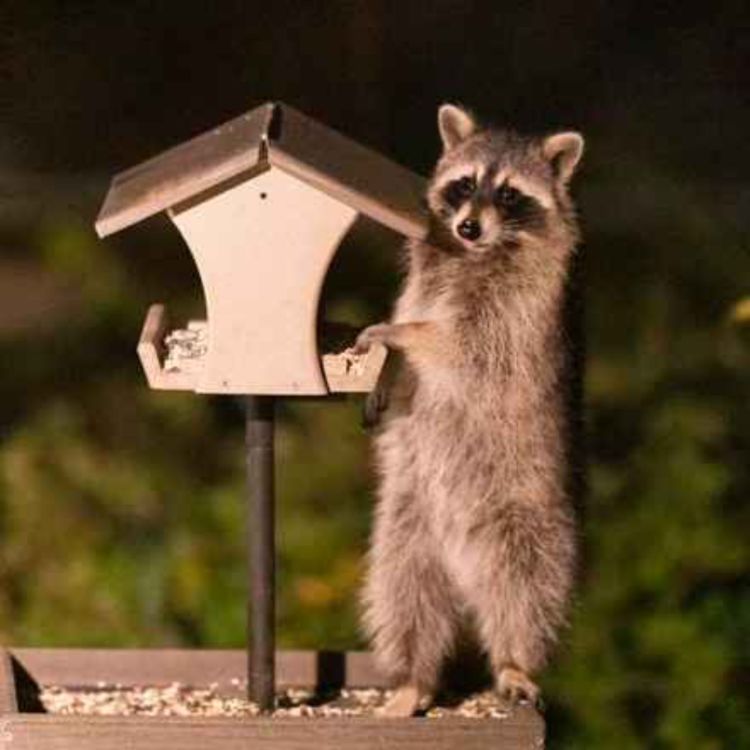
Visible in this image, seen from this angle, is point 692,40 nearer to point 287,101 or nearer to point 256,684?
point 287,101

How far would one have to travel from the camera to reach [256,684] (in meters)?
3.33

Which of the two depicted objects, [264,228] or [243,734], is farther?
[264,228]

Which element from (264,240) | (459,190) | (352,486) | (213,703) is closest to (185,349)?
(264,240)

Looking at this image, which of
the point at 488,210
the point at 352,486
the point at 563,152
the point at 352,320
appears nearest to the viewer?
the point at 488,210

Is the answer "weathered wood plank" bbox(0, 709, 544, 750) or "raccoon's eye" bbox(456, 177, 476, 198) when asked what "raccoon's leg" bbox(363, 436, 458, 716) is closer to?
"weathered wood plank" bbox(0, 709, 544, 750)

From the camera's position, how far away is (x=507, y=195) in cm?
332

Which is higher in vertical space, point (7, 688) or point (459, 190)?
point (459, 190)

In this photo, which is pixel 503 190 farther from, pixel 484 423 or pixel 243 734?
pixel 243 734

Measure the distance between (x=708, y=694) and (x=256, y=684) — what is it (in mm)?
2066

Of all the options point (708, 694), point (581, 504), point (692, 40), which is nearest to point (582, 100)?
point (692, 40)

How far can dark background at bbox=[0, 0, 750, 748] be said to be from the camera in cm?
519

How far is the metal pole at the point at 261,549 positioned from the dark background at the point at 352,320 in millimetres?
1874

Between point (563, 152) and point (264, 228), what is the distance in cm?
58

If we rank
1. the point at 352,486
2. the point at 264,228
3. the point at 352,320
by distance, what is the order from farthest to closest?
the point at 352,486
the point at 352,320
the point at 264,228
